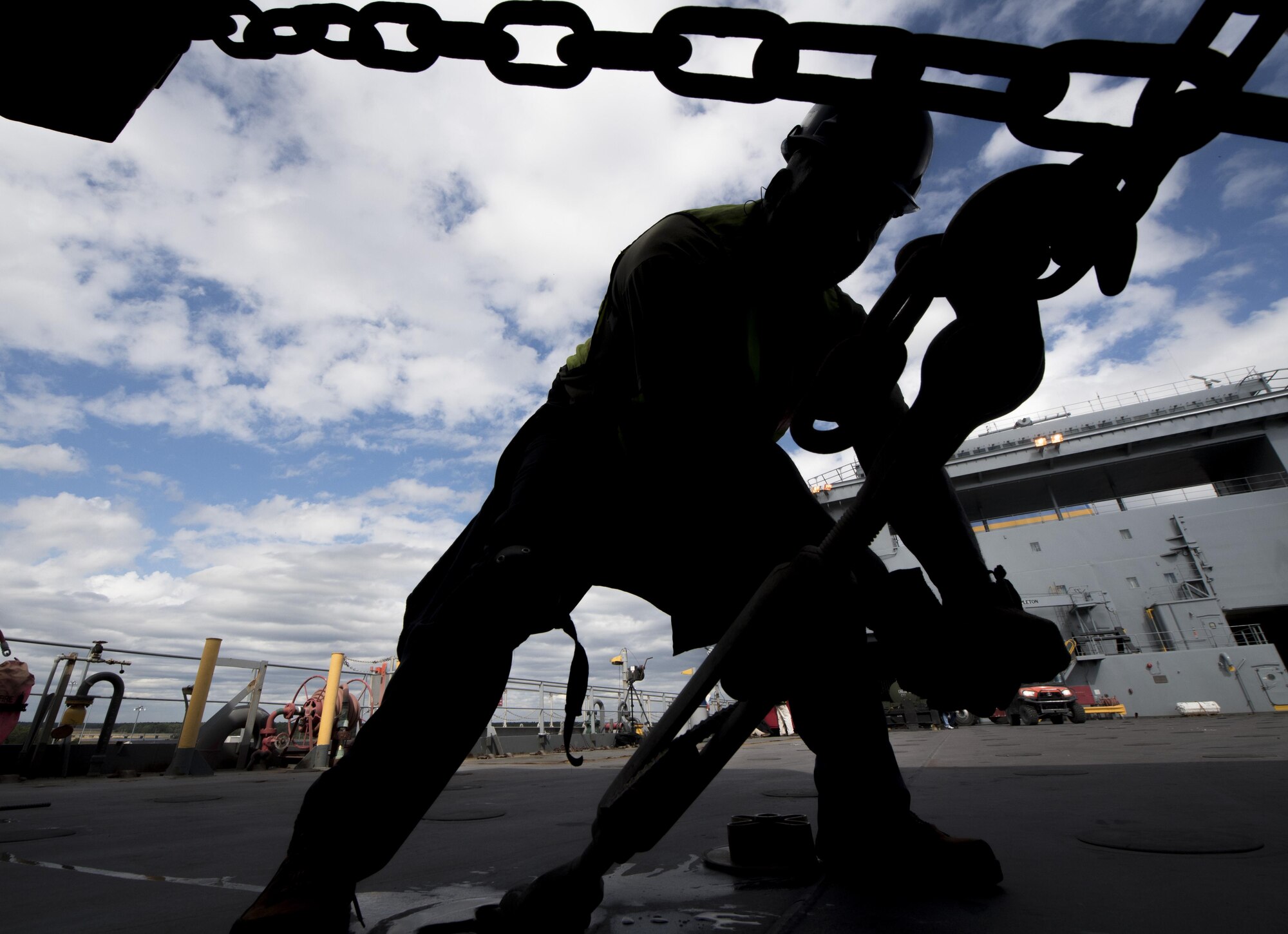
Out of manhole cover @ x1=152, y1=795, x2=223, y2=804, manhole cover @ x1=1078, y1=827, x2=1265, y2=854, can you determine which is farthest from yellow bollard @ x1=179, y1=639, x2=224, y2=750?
manhole cover @ x1=1078, y1=827, x2=1265, y2=854

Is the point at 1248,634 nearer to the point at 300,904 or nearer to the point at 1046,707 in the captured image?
the point at 1046,707

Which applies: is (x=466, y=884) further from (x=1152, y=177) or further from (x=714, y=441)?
(x=1152, y=177)

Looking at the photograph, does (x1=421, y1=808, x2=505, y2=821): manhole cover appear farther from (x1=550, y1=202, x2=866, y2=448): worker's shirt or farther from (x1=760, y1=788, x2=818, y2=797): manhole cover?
(x1=550, y1=202, x2=866, y2=448): worker's shirt

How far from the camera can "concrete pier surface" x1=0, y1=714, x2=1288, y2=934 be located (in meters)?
0.98

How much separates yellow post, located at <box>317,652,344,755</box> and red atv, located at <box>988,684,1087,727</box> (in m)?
15.0

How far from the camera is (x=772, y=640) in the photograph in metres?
0.78

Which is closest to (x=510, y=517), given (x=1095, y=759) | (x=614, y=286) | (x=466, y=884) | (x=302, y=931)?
(x=614, y=286)

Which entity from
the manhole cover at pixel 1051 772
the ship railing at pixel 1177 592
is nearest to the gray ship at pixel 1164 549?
the ship railing at pixel 1177 592

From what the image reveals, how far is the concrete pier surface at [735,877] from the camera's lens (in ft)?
3.22

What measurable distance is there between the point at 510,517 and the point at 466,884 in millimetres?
801

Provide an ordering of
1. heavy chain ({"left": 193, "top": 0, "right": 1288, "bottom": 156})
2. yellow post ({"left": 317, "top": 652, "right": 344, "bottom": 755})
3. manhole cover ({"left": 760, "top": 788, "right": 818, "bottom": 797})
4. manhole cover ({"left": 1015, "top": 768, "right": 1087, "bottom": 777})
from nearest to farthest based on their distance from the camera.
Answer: heavy chain ({"left": 193, "top": 0, "right": 1288, "bottom": 156}) → manhole cover ({"left": 760, "top": 788, "right": 818, "bottom": 797}) → manhole cover ({"left": 1015, "top": 768, "right": 1087, "bottom": 777}) → yellow post ({"left": 317, "top": 652, "right": 344, "bottom": 755})

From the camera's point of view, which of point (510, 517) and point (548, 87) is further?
point (510, 517)

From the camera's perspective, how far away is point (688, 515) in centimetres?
137

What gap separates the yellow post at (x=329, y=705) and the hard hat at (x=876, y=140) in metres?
9.58
